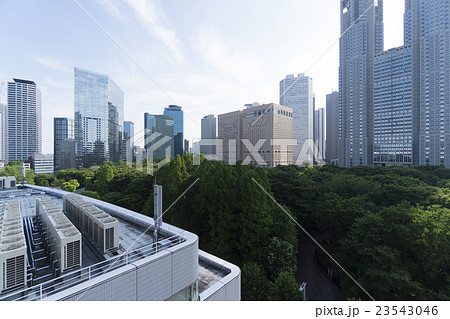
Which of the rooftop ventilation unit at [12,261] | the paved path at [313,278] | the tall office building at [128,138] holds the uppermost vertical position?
the tall office building at [128,138]

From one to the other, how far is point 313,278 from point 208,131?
767 centimetres

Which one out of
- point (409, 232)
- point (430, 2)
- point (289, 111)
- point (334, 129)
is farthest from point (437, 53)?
point (409, 232)

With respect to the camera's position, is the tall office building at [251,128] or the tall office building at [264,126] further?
the tall office building at [264,126]

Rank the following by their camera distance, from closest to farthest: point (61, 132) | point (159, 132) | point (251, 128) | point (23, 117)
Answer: point (159, 132) < point (23, 117) < point (251, 128) < point (61, 132)

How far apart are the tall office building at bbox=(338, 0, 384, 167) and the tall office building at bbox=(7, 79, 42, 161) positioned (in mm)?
34661

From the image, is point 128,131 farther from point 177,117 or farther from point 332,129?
point 332,129

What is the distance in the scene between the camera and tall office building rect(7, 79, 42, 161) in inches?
388

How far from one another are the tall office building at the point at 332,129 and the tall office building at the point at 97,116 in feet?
117

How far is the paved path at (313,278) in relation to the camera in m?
6.46

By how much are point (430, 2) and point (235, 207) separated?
34.6 m

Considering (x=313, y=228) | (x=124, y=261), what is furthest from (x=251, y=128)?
(x=124, y=261)

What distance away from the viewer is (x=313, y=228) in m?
9.64

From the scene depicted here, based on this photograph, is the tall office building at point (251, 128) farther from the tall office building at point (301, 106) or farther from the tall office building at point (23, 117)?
the tall office building at point (301, 106)

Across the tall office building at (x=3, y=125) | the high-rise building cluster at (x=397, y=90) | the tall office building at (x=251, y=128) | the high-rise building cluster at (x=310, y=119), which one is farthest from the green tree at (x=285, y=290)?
the high-rise building cluster at (x=397, y=90)
